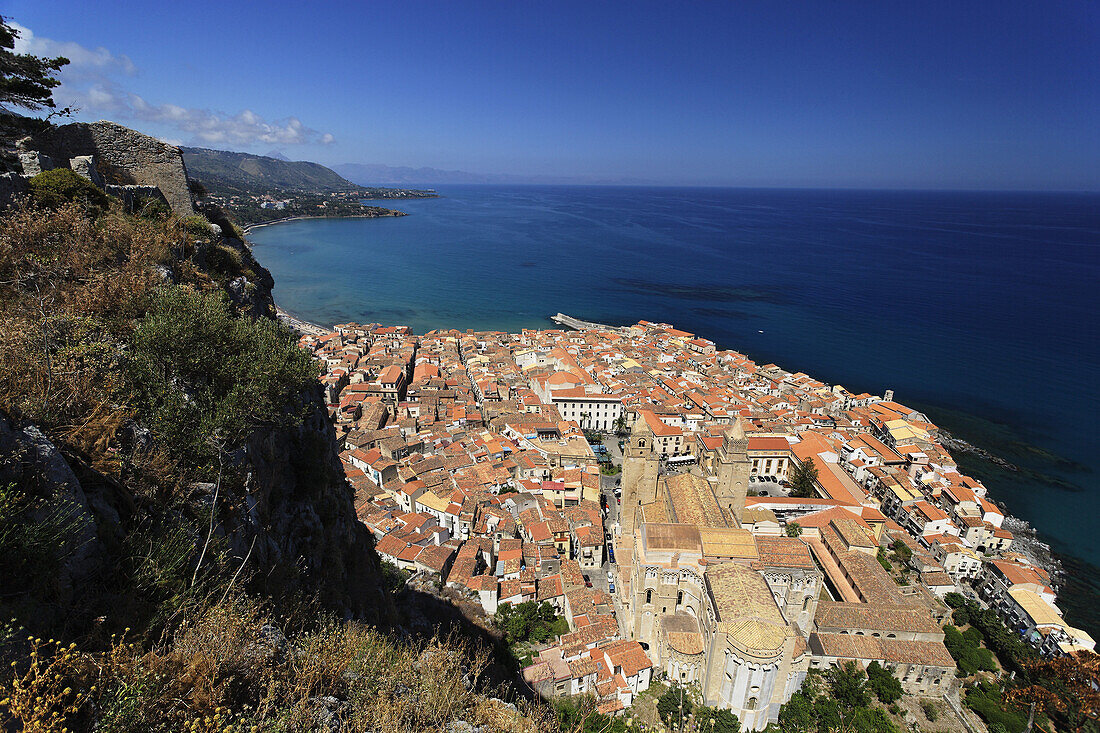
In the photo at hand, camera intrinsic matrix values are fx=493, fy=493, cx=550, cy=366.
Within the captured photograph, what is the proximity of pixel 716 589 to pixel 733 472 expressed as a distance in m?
6.97

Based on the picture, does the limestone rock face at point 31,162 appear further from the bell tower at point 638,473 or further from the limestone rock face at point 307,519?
the bell tower at point 638,473

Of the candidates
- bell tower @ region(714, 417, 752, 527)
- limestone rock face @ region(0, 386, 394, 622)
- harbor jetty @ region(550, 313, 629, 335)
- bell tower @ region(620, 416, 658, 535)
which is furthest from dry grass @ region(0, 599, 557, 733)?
harbor jetty @ region(550, 313, 629, 335)

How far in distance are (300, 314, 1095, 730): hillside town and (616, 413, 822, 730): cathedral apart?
0.07 meters

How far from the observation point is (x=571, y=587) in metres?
19.4

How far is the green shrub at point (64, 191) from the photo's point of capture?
839 cm

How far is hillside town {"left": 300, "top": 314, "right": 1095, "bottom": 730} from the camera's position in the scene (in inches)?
619

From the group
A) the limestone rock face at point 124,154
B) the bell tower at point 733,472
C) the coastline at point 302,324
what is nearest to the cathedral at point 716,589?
the bell tower at point 733,472

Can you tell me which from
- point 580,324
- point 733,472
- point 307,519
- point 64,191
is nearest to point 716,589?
point 733,472

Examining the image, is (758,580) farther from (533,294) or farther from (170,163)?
(533,294)

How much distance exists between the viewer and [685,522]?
18406 millimetres

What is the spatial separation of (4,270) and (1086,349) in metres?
84.1

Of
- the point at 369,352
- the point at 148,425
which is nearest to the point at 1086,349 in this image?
the point at 369,352

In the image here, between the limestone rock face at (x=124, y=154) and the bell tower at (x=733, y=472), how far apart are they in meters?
20.0

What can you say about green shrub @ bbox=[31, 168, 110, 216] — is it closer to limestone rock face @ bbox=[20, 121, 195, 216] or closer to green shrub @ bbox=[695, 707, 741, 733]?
limestone rock face @ bbox=[20, 121, 195, 216]
